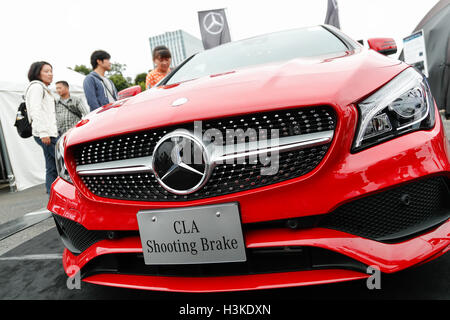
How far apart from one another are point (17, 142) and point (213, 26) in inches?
236

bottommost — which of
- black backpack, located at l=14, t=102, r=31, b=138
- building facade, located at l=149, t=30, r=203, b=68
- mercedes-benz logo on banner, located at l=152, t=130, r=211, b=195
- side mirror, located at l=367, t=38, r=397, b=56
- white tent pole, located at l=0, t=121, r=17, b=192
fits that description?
white tent pole, located at l=0, t=121, r=17, b=192

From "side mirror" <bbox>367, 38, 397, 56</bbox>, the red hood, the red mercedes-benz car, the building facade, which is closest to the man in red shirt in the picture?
"side mirror" <bbox>367, 38, 397, 56</bbox>

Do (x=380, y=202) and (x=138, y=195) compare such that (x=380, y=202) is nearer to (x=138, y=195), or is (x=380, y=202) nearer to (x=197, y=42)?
(x=138, y=195)

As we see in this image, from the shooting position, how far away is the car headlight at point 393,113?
111 centimetres

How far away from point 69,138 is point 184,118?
0.58 m

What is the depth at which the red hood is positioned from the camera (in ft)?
3.65

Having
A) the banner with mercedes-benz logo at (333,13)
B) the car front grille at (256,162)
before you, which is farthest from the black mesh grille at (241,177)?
the banner with mercedes-benz logo at (333,13)

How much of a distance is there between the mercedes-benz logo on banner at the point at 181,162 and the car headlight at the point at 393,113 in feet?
A: 1.61

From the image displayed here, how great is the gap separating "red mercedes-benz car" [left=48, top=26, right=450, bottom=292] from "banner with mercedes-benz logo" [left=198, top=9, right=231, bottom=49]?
9.04 m

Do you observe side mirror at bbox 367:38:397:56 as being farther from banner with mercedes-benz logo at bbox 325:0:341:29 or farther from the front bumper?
banner with mercedes-benz logo at bbox 325:0:341:29

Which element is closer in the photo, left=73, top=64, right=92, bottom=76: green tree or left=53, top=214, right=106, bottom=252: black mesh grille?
left=53, top=214, right=106, bottom=252: black mesh grille

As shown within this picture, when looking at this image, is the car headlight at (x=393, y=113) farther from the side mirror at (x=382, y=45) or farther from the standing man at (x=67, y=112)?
the standing man at (x=67, y=112)
